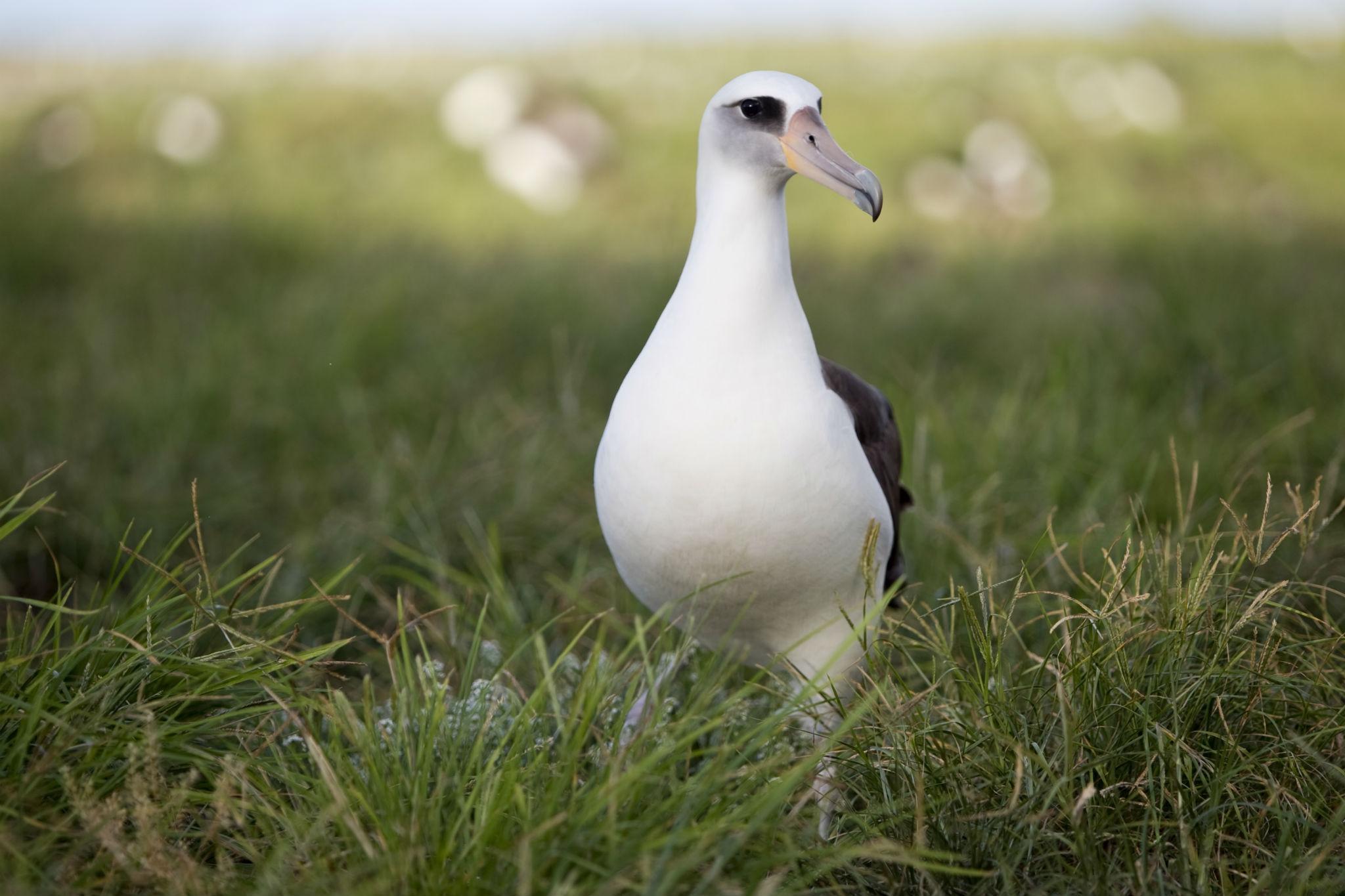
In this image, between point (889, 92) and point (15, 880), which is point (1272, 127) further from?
point (15, 880)

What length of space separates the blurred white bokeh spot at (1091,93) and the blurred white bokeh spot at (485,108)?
578 centimetres

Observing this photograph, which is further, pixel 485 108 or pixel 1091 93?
pixel 1091 93

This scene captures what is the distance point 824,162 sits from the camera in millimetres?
2100

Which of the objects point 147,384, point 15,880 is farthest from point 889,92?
point 15,880

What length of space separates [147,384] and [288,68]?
1266 cm

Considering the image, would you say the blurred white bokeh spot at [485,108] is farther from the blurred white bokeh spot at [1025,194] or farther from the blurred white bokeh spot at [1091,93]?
the blurred white bokeh spot at [1091,93]

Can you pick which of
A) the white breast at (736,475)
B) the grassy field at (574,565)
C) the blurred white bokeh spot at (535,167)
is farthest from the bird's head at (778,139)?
the blurred white bokeh spot at (535,167)

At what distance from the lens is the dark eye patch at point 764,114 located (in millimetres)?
2168

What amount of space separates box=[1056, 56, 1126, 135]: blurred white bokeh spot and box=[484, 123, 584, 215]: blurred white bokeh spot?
5.48 meters

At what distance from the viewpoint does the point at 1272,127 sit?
11.8 m

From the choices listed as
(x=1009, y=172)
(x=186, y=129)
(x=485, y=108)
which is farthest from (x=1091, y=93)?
(x=186, y=129)

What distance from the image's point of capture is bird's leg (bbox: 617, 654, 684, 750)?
1.92m

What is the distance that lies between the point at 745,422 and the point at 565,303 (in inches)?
140

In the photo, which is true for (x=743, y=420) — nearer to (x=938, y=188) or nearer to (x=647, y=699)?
(x=647, y=699)
